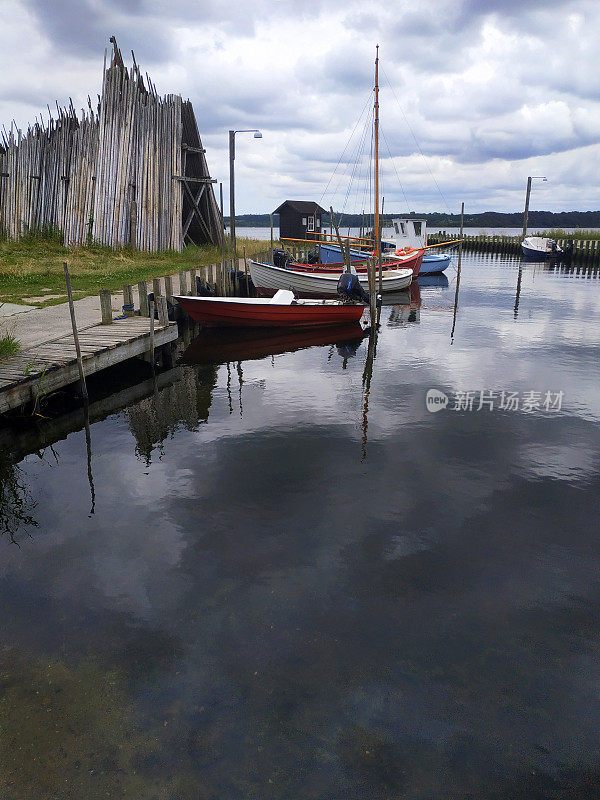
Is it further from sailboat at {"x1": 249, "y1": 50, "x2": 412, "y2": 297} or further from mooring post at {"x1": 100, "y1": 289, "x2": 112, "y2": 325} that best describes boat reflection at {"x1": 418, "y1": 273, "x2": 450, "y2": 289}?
mooring post at {"x1": 100, "y1": 289, "x2": 112, "y2": 325}

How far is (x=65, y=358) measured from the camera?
37.3 ft

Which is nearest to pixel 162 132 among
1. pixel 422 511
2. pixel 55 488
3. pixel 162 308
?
pixel 162 308

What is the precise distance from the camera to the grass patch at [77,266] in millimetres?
20609

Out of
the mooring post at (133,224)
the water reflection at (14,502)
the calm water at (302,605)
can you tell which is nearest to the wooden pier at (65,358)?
the calm water at (302,605)

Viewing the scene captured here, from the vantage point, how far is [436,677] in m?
5.12

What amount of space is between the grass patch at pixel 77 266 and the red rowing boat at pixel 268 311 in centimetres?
378

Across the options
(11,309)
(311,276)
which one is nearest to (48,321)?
(11,309)

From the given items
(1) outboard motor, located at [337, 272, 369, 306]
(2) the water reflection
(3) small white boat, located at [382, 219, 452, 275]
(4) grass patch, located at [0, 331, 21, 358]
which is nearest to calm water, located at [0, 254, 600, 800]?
(2) the water reflection

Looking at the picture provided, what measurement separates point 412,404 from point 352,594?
7471 mm

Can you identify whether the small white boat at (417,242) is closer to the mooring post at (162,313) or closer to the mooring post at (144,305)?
the mooring post at (144,305)

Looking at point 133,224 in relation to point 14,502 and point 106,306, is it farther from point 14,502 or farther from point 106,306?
point 14,502

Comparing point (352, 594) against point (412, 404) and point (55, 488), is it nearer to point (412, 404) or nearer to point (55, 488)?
point (55, 488)

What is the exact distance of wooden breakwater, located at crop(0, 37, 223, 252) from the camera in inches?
1089


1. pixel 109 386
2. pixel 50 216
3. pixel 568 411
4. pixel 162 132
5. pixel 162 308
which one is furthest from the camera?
pixel 50 216
